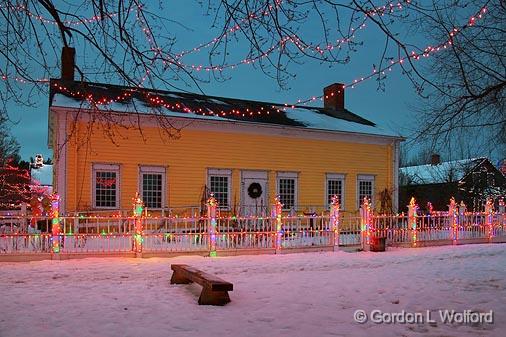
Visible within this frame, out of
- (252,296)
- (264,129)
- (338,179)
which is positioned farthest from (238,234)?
(338,179)

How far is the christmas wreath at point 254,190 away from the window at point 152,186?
3.66 metres

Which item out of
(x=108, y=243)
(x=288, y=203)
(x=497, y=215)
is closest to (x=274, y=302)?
(x=108, y=243)

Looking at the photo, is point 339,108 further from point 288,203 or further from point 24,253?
point 24,253

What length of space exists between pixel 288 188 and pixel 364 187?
3939 mm

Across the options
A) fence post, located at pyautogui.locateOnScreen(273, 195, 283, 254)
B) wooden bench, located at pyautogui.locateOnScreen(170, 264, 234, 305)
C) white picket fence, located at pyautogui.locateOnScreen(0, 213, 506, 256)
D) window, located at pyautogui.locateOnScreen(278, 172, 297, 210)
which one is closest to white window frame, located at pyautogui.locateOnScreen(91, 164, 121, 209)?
white picket fence, located at pyautogui.locateOnScreen(0, 213, 506, 256)

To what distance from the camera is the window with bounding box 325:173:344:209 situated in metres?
24.1

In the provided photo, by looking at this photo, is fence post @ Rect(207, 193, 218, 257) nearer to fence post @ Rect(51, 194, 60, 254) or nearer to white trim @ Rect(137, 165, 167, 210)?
fence post @ Rect(51, 194, 60, 254)

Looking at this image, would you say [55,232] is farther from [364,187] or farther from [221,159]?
[364,187]

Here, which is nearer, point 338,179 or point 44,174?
point 338,179


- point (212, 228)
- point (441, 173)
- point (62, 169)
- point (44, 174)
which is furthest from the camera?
point (44, 174)

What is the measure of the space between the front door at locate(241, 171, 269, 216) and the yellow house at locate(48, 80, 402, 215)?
41 mm

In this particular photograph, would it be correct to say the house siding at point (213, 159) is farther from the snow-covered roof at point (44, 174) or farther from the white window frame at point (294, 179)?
the snow-covered roof at point (44, 174)

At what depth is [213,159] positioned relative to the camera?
71.5 feet

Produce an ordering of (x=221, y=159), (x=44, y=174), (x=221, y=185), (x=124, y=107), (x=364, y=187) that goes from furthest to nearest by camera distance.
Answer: (x=44, y=174) → (x=364, y=187) → (x=221, y=185) → (x=221, y=159) → (x=124, y=107)
